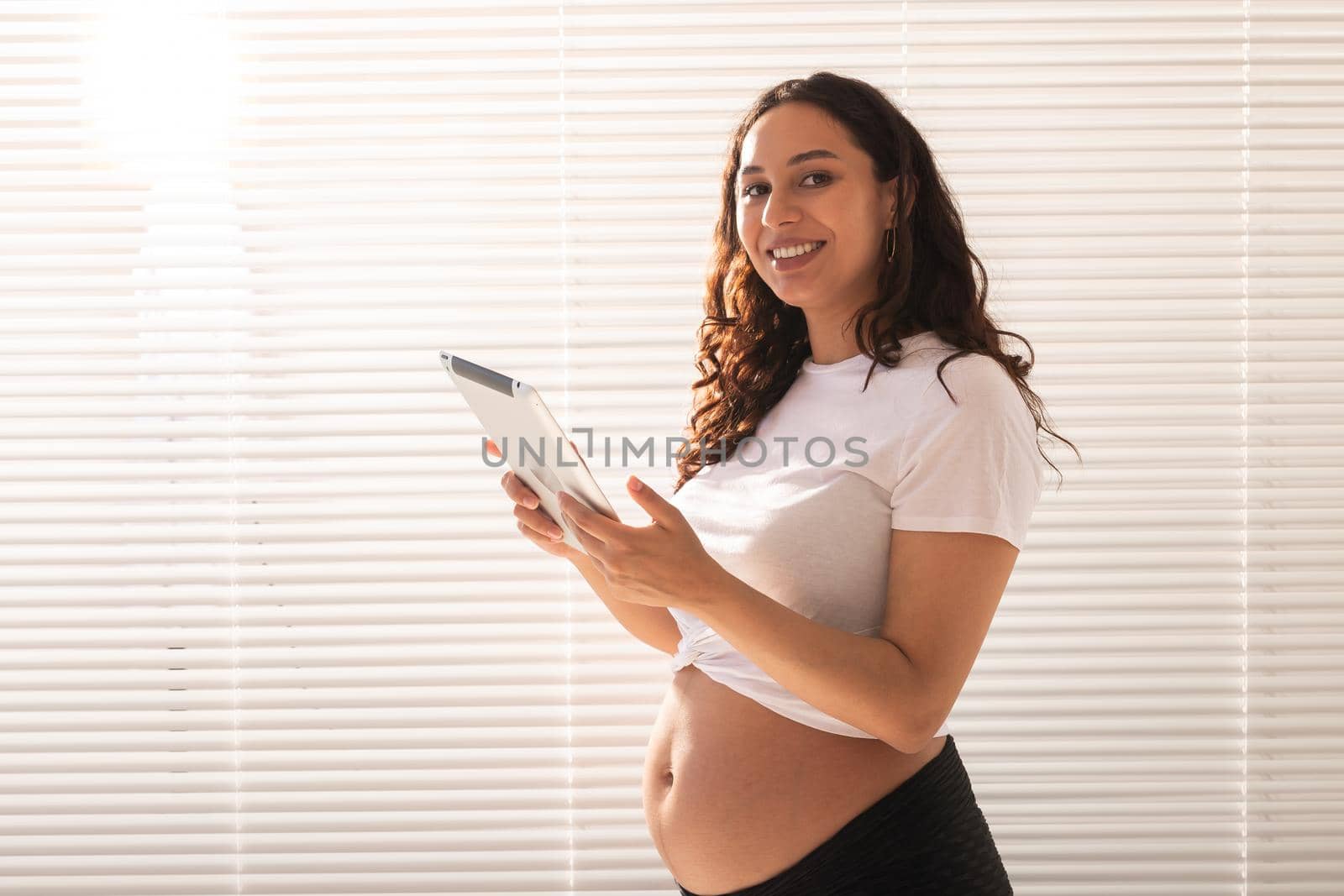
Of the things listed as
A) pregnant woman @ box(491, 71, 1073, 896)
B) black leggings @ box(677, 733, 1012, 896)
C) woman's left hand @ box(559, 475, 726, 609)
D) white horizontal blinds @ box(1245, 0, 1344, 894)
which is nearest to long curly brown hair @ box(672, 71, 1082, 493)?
pregnant woman @ box(491, 71, 1073, 896)

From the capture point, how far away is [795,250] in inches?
52.4

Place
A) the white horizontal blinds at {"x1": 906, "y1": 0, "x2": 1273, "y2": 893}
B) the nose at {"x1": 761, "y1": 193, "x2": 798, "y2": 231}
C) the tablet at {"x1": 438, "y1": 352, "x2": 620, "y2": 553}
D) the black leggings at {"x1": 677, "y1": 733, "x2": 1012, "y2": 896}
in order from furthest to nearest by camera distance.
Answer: the white horizontal blinds at {"x1": 906, "y1": 0, "x2": 1273, "y2": 893}
the nose at {"x1": 761, "y1": 193, "x2": 798, "y2": 231}
the black leggings at {"x1": 677, "y1": 733, "x2": 1012, "y2": 896}
the tablet at {"x1": 438, "y1": 352, "x2": 620, "y2": 553}

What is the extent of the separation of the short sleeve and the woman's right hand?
41cm

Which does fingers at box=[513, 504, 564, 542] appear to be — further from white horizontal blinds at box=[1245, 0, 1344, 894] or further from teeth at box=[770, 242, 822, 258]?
white horizontal blinds at box=[1245, 0, 1344, 894]

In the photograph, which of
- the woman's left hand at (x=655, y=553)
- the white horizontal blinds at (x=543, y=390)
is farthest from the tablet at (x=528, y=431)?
the white horizontal blinds at (x=543, y=390)

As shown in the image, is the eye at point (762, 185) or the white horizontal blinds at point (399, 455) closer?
the eye at point (762, 185)

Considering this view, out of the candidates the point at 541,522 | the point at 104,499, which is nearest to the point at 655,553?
the point at 541,522

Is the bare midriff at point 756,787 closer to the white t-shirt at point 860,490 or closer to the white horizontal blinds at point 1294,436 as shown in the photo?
the white t-shirt at point 860,490

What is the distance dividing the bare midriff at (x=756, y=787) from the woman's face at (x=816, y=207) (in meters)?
0.56

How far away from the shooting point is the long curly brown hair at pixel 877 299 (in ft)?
4.25

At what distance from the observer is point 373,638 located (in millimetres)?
1781

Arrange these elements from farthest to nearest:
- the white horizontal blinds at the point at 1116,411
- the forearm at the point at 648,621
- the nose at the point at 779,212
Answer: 1. the white horizontal blinds at the point at 1116,411
2. the forearm at the point at 648,621
3. the nose at the point at 779,212

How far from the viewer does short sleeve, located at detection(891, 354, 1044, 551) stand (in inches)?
43.7

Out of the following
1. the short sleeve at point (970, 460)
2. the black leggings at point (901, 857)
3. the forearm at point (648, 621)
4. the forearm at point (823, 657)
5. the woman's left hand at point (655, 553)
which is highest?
the short sleeve at point (970, 460)
